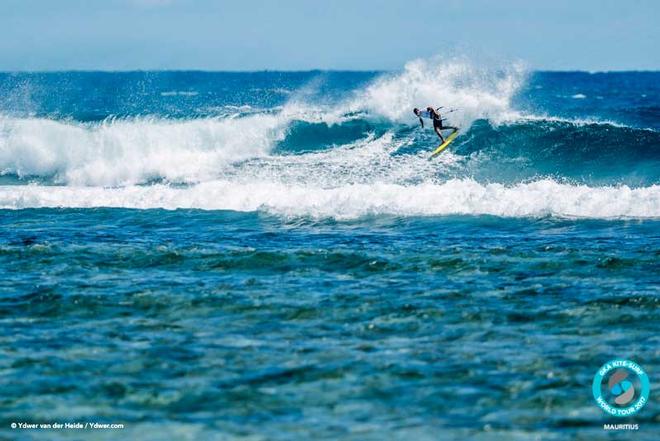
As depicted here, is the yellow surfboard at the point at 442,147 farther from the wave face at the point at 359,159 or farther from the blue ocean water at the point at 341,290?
the blue ocean water at the point at 341,290

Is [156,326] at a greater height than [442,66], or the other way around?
[442,66]

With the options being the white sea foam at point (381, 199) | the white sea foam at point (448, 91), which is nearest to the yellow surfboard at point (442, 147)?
the white sea foam at point (448, 91)

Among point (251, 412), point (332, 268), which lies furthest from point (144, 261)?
point (251, 412)

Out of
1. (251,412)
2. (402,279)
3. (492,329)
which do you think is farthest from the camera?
(402,279)

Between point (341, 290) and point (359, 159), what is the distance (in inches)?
711

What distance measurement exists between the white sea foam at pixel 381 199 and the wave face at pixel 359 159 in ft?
0.16

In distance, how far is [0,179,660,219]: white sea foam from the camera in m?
22.9

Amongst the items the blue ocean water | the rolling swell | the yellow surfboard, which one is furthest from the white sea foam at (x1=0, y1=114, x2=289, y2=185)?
the rolling swell

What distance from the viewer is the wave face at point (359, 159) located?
24078 mm

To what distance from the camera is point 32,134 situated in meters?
36.8

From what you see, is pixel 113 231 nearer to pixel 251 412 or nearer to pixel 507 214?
pixel 507 214

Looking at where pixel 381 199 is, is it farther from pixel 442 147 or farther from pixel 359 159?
pixel 359 159

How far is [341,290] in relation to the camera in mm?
15070

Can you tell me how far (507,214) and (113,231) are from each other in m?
9.36
